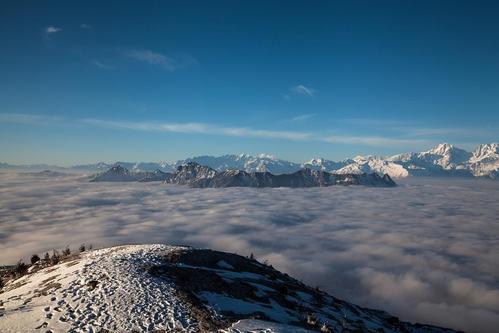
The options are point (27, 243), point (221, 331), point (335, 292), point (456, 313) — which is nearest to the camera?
point (221, 331)

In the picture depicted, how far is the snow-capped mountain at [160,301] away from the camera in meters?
20.5

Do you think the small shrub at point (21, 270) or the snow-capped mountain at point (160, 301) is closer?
the snow-capped mountain at point (160, 301)

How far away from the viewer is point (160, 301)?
926 inches

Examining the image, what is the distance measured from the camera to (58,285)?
2691 centimetres

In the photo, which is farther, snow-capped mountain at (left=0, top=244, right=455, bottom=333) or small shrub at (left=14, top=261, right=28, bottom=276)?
small shrub at (left=14, top=261, right=28, bottom=276)

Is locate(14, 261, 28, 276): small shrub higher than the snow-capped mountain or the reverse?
the reverse

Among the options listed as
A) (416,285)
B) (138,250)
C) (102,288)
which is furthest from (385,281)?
(102,288)

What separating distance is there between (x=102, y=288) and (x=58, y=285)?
4037 millimetres

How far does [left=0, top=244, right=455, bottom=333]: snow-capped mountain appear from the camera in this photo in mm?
20531

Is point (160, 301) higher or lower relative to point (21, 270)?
higher

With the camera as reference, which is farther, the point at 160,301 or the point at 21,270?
the point at 21,270

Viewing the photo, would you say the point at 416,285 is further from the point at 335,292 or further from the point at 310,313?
the point at 310,313

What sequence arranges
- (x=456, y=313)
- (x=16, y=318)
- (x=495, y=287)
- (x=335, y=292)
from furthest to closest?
1. (x=495, y=287)
2. (x=335, y=292)
3. (x=456, y=313)
4. (x=16, y=318)

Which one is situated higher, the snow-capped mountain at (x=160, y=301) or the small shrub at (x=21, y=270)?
the snow-capped mountain at (x=160, y=301)
